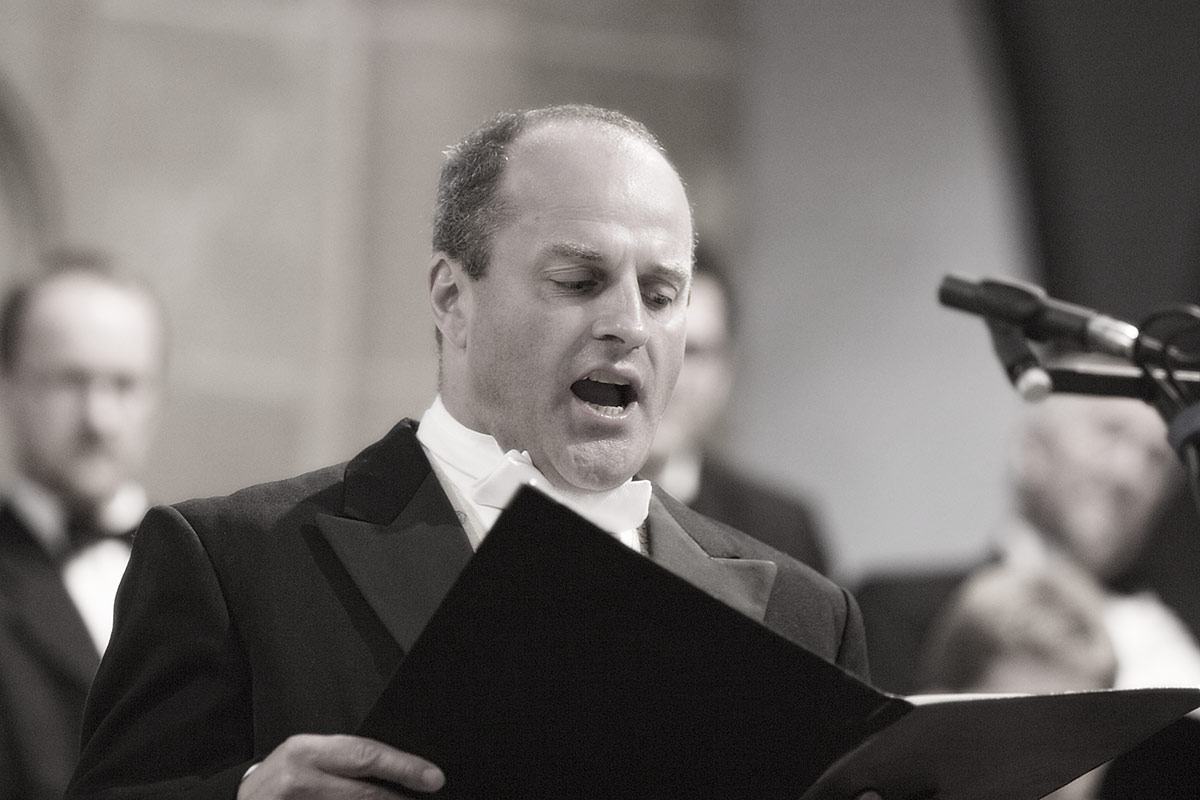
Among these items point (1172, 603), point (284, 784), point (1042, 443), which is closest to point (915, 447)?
point (1172, 603)

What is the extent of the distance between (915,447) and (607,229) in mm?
4415

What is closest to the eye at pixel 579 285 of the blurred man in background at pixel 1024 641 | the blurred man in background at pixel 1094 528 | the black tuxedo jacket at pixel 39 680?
the blurred man in background at pixel 1024 641

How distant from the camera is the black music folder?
1.52 metres

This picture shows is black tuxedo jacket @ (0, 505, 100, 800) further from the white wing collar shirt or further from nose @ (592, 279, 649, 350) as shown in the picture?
nose @ (592, 279, 649, 350)

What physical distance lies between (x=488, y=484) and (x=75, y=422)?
6.47 feet

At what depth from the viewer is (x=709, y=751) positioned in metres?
1.70

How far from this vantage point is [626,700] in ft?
5.32

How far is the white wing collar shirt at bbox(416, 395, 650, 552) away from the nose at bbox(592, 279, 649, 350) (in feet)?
0.59

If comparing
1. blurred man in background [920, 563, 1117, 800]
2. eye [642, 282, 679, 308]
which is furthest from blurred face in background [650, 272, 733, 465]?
eye [642, 282, 679, 308]

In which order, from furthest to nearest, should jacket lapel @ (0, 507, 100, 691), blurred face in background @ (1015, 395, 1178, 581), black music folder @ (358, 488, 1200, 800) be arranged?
blurred face in background @ (1015, 395, 1178, 581), jacket lapel @ (0, 507, 100, 691), black music folder @ (358, 488, 1200, 800)

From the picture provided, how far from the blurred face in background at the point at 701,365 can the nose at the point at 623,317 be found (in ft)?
6.84

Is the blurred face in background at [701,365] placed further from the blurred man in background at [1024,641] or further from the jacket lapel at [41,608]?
the jacket lapel at [41,608]

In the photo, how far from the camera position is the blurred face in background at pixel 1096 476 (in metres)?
4.34

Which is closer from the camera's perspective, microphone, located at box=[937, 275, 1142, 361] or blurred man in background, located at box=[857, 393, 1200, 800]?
microphone, located at box=[937, 275, 1142, 361]
